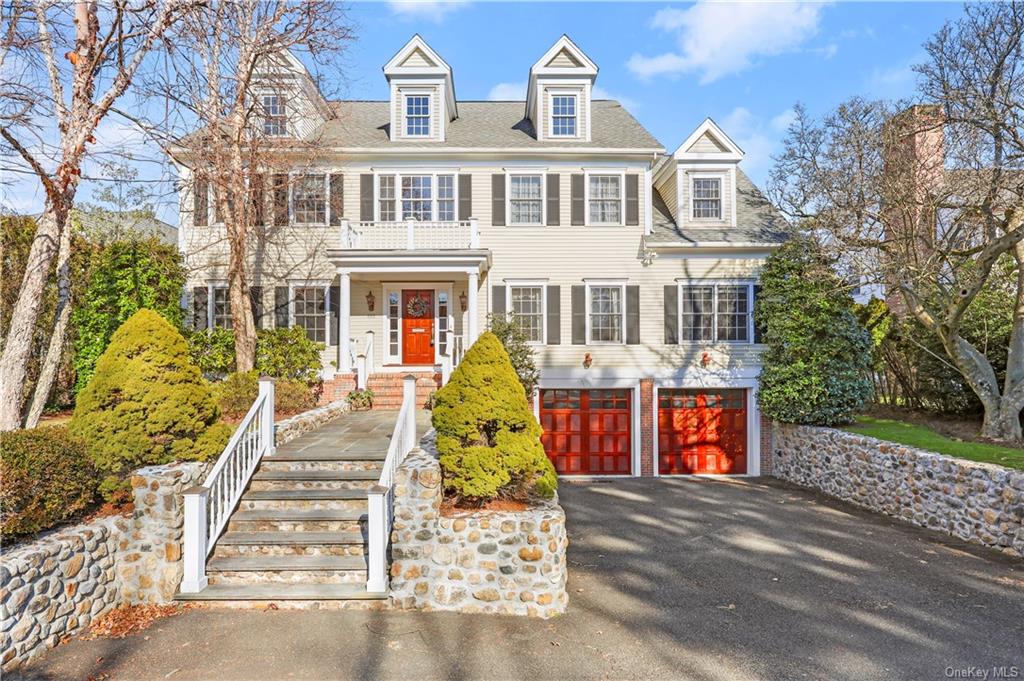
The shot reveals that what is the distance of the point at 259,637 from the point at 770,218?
587 inches

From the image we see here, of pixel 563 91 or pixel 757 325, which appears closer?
pixel 757 325

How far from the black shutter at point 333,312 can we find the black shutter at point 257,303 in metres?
1.73

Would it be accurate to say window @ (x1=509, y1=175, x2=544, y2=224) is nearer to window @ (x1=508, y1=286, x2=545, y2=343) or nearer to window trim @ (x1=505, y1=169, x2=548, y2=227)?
window trim @ (x1=505, y1=169, x2=548, y2=227)

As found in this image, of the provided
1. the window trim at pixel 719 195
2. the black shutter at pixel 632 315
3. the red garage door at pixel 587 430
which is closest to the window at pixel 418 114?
the black shutter at pixel 632 315

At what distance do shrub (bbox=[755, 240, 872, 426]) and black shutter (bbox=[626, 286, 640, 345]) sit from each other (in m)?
3.22

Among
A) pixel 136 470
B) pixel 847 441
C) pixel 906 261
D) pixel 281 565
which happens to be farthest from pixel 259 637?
pixel 906 261

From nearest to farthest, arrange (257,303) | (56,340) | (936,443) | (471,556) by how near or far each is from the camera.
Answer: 1. (471,556)
2. (56,340)
3. (936,443)
4. (257,303)

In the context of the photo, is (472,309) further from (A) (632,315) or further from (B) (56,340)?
(B) (56,340)

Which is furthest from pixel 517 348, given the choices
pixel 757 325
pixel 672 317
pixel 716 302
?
pixel 757 325

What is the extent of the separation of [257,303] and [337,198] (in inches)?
137

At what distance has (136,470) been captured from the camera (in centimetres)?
582

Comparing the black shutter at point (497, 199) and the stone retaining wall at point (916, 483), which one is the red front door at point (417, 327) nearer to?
the black shutter at point (497, 199)

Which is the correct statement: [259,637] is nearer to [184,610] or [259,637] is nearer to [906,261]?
[184,610]

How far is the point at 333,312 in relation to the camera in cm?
1336
